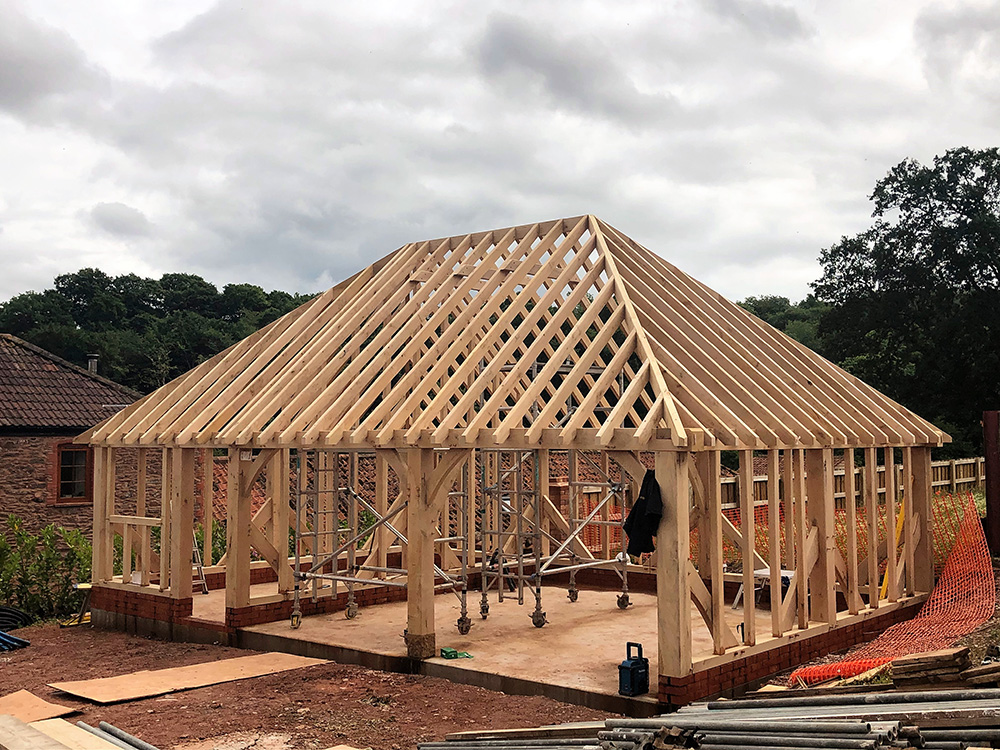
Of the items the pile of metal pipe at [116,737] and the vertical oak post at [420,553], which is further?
the vertical oak post at [420,553]

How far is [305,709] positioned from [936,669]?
5.19 meters

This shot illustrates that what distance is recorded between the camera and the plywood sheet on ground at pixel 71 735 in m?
6.66

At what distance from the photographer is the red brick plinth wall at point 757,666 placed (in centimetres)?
767

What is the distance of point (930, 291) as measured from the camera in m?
28.0

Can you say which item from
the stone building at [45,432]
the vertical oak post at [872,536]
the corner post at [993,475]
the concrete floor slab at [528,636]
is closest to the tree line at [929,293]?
the corner post at [993,475]

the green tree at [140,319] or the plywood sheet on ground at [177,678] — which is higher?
the green tree at [140,319]

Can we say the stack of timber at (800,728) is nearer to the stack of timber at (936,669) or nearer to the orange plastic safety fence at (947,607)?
the stack of timber at (936,669)

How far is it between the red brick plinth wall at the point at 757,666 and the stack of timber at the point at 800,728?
1.04 metres

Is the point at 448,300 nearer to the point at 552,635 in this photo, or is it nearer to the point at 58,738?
the point at 552,635

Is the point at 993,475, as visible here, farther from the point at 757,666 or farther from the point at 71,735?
the point at 71,735

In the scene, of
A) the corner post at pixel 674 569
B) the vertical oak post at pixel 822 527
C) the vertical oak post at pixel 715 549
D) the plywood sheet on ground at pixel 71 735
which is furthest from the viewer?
the vertical oak post at pixel 822 527

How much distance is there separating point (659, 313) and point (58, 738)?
6985 millimetres

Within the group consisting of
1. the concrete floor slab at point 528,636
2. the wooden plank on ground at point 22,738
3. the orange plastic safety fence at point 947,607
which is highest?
the orange plastic safety fence at point 947,607

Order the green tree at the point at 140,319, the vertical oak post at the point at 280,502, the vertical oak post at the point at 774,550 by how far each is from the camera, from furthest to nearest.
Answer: the green tree at the point at 140,319, the vertical oak post at the point at 280,502, the vertical oak post at the point at 774,550
